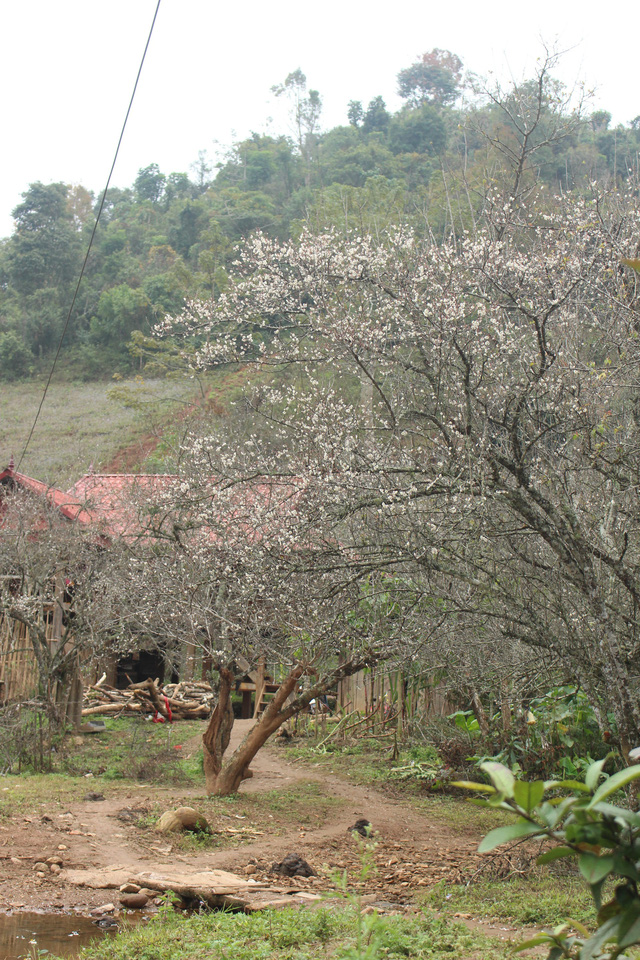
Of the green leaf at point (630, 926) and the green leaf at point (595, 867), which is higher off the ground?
the green leaf at point (595, 867)

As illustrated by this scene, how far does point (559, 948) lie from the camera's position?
53.4 inches

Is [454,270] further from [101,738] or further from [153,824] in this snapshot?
[101,738]

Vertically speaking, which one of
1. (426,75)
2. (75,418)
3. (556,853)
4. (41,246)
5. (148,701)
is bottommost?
(148,701)

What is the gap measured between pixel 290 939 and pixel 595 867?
335cm

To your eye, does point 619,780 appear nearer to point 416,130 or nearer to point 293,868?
point 293,868

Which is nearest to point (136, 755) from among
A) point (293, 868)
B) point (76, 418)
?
point (293, 868)

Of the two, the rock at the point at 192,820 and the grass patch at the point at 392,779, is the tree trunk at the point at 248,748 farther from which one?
the grass patch at the point at 392,779

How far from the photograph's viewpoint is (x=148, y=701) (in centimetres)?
1415

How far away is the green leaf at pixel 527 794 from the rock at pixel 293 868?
5161 mm

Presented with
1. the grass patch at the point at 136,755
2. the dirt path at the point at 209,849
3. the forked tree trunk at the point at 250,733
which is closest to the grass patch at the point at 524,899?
the dirt path at the point at 209,849

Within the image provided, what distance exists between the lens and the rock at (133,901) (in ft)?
16.5

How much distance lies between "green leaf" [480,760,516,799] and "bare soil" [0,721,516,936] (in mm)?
3705

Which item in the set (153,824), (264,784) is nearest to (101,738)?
(264,784)

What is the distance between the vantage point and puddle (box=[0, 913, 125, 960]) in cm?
421
